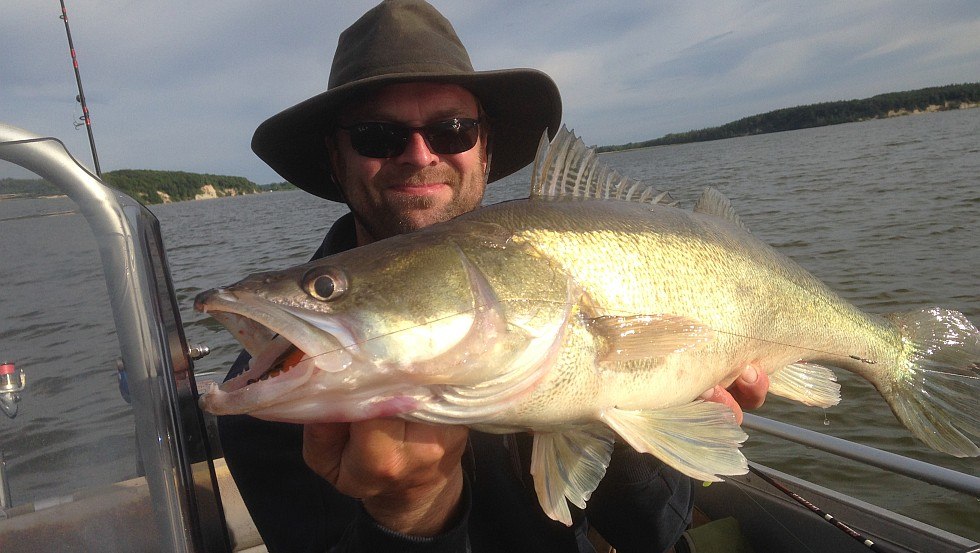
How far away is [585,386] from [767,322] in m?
0.98

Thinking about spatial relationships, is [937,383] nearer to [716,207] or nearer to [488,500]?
[716,207]

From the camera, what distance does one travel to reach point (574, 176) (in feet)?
7.27

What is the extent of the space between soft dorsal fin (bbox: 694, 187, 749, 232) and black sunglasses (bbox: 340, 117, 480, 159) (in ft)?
3.79

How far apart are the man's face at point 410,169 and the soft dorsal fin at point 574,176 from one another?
766mm

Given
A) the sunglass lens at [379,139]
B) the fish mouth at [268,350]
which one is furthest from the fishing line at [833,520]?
the sunglass lens at [379,139]

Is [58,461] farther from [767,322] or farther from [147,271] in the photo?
[767,322]

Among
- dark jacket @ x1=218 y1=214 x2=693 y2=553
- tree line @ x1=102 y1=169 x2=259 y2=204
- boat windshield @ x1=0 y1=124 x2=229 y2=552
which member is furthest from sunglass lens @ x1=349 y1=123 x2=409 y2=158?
tree line @ x1=102 y1=169 x2=259 y2=204

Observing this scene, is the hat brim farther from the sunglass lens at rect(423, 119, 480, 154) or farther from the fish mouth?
the fish mouth

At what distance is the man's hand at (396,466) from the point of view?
5.01ft

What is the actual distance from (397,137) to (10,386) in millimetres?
1853

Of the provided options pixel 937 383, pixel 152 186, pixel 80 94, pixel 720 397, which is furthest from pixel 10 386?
pixel 152 186

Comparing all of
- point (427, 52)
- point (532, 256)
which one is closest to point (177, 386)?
point (532, 256)

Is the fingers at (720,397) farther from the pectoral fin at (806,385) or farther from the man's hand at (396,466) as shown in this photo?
the man's hand at (396,466)

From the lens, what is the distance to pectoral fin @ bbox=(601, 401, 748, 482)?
5.55 ft
